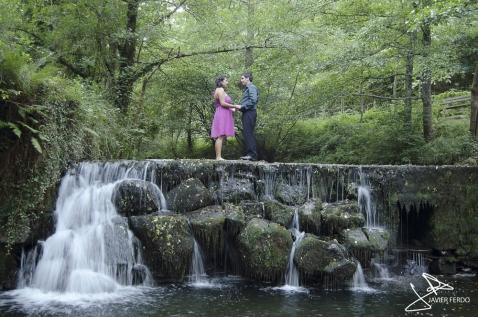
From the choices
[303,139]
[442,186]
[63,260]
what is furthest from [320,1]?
[63,260]

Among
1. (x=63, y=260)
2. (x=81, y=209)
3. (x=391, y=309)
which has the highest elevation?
(x=81, y=209)

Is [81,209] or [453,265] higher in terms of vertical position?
[81,209]

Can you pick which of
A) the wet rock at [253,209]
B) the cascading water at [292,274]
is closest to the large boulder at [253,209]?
the wet rock at [253,209]

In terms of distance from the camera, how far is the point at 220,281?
8.21 meters

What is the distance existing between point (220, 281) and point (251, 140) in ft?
11.8

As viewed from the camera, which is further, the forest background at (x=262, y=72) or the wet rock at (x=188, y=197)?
the forest background at (x=262, y=72)

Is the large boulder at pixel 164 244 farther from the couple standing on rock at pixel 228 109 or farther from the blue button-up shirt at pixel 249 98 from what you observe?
the blue button-up shirt at pixel 249 98

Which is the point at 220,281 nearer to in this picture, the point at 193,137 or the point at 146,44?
the point at 146,44

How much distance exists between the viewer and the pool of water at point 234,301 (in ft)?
20.7

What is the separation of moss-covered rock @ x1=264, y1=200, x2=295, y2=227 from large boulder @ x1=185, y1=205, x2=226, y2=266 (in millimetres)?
887

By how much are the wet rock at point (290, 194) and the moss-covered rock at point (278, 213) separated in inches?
14.3

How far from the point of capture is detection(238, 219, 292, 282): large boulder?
7.93 m

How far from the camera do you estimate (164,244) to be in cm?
783

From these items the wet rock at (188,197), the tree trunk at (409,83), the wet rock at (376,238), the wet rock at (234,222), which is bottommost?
the wet rock at (376,238)
